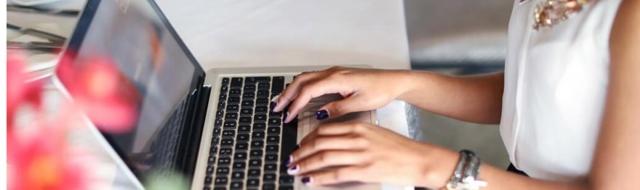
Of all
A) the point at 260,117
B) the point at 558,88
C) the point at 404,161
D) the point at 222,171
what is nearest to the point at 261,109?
the point at 260,117

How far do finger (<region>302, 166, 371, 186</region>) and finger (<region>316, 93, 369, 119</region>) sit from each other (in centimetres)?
13

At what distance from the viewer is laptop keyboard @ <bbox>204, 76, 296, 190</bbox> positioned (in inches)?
30.6

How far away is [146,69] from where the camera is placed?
83 centimetres

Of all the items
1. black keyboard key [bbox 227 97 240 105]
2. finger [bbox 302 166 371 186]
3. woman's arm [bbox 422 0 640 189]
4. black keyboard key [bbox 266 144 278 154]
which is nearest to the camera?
woman's arm [bbox 422 0 640 189]

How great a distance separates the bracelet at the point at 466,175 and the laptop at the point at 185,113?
0.27ft

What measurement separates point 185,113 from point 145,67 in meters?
0.09

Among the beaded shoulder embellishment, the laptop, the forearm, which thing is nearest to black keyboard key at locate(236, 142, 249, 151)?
the laptop

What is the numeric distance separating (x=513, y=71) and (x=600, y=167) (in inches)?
7.7

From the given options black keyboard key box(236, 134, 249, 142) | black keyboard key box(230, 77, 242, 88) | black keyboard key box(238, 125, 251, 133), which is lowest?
black keyboard key box(236, 134, 249, 142)

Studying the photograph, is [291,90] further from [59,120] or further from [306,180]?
[59,120]

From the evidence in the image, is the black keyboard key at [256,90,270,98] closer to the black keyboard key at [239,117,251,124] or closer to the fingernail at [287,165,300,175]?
the black keyboard key at [239,117,251,124]

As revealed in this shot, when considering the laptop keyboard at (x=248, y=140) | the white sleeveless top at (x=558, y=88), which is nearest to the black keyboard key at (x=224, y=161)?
the laptop keyboard at (x=248, y=140)

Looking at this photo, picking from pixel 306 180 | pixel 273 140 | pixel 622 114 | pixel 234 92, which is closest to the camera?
pixel 622 114

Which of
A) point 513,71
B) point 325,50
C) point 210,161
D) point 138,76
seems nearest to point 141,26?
point 138,76
